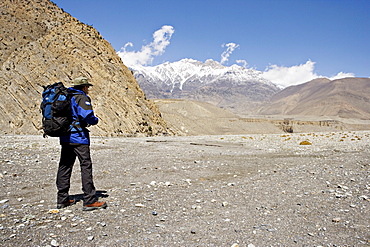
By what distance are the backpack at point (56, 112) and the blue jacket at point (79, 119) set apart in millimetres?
141

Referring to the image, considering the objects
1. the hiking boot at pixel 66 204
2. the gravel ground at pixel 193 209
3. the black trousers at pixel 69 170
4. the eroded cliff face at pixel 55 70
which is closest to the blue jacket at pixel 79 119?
the black trousers at pixel 69 170

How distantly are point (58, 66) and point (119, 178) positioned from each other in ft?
85.4

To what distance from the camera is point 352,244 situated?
4.11m

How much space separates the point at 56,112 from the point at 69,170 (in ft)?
4.11

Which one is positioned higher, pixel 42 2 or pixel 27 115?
pixel 42 2

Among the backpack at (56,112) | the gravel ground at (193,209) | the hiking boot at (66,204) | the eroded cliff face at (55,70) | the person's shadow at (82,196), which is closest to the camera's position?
the gravel ground at (193,209)

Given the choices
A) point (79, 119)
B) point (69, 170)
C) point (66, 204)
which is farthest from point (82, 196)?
point (79, 119)

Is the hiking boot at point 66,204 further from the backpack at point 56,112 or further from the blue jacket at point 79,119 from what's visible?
the backpack at point 56,112

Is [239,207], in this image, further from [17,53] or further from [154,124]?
[17,53]

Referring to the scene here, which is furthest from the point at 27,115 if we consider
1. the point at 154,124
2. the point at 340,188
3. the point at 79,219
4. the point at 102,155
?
the point at 340,188

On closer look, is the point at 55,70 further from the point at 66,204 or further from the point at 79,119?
the point at 66,204

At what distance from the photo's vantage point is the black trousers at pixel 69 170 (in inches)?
225

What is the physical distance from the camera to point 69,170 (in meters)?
5.97

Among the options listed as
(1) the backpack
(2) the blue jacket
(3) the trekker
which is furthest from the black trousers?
(1) the backpack
